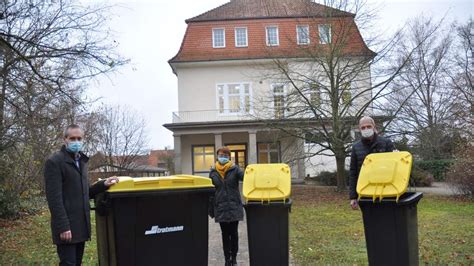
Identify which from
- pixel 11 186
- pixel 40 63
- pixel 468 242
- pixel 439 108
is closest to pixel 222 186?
pixel 468 242

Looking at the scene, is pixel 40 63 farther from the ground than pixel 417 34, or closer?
closer

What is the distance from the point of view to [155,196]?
393cm

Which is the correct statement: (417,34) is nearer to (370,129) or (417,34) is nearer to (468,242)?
(468,242)

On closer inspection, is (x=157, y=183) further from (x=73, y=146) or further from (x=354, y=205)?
(x=354, y=205)

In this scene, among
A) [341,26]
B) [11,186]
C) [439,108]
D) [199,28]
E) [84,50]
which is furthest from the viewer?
[439,108]

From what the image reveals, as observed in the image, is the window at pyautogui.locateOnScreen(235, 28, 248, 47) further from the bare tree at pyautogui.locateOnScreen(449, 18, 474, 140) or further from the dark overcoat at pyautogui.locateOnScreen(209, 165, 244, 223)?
the dark overcoat at pyautogui.locateOnScreen(209, 165, 244, 223)

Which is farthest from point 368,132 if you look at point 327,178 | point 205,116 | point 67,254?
point 205,116

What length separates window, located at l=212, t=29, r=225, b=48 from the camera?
27.6 m

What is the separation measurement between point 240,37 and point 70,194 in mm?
24958

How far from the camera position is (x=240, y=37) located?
2780 centimetres

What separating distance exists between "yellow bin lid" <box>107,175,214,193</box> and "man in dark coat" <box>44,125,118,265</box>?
87 millimetres

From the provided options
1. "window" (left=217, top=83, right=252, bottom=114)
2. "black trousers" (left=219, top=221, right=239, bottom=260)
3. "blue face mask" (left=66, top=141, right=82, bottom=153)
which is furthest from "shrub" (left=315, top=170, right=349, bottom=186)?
"blue face mask" (left=66, top=141, right=82, bottom=153)

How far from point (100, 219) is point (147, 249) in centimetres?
66

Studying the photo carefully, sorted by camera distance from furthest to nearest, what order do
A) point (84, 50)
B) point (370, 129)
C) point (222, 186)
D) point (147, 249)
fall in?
1. point (84, 50)
2. point (222, 186)
3. point (370, 129)
4. point (147, 249)
